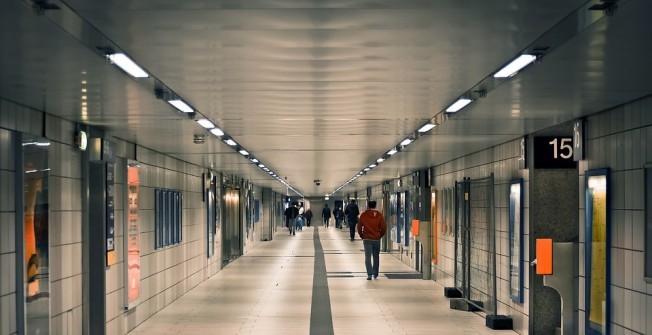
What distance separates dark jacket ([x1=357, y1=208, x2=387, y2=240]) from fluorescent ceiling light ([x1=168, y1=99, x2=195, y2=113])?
30.8ft

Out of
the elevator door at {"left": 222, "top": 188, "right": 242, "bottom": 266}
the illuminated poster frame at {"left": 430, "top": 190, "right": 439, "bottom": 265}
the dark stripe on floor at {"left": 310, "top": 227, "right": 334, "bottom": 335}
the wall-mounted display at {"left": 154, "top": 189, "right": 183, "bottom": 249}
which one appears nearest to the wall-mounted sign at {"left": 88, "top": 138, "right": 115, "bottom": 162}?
the dark stripe on floor at {"left": 310, "top": 227, "right": 334, "bottom": 335}

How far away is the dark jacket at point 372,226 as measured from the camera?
55.1ft

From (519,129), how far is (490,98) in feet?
8.89

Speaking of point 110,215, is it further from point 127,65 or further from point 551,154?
point 551,154

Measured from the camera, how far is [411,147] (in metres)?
12.2

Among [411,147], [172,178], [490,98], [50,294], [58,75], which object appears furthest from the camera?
[172,178]

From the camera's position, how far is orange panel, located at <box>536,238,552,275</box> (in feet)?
28.0

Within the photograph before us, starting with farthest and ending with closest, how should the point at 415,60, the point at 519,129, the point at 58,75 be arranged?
the point at 519,129, the point at 58,75, the point at 415,60

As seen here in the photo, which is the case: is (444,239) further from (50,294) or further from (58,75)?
(58,75)

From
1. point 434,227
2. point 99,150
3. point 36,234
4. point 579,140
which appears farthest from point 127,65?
point 434,227

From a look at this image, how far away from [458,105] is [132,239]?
493cm

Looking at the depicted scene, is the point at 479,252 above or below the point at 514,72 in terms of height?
below

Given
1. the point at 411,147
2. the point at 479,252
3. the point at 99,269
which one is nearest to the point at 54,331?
the point at 99,269

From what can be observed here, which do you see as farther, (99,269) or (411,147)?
(411,147)
